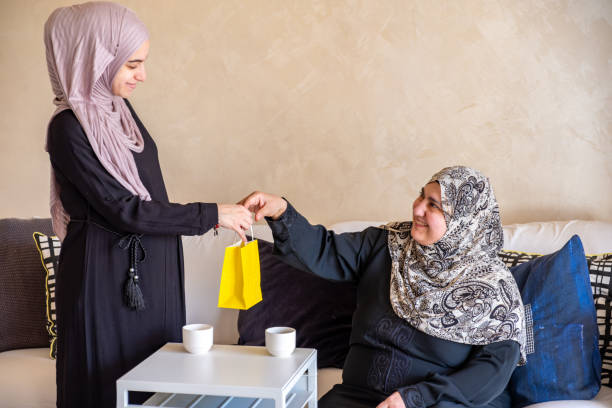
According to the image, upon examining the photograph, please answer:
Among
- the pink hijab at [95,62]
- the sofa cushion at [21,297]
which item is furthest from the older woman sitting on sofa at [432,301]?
the sofa cushion at [21,297]

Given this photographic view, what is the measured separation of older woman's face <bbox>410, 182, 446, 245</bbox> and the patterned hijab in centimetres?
2

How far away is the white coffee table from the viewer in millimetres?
1353

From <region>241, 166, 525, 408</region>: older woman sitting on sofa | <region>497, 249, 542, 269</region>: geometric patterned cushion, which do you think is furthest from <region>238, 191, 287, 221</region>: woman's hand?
<region>497, 249, 542, 269</region>: geometric patterned cushion

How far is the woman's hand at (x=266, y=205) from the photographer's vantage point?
68.3 inches

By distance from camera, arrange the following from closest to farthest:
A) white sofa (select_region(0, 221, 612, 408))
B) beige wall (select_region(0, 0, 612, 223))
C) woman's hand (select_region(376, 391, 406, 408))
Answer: woman's hand (select_region(376, 391, 406, 408)) → white sofa (select_region(0, 221, 612, 408)) → beige wall (select_region(0, 0, 612, 223))

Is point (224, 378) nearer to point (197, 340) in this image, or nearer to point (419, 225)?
point (197, 340)

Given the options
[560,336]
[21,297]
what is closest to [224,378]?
[560,336]

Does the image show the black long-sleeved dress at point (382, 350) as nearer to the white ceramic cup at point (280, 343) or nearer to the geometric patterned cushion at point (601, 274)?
the white ceramic cup at point (280, 343)

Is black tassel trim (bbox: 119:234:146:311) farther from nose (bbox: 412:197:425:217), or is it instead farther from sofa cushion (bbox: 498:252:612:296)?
sofa cushion (bbox: 498:252:612:296)

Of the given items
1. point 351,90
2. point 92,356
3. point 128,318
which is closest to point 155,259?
point 128,318

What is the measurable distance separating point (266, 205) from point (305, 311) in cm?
50

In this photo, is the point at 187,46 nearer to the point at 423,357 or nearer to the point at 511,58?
the point at 511,58

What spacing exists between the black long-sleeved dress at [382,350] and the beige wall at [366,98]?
653mm

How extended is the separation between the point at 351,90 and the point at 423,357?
3.82 feet
